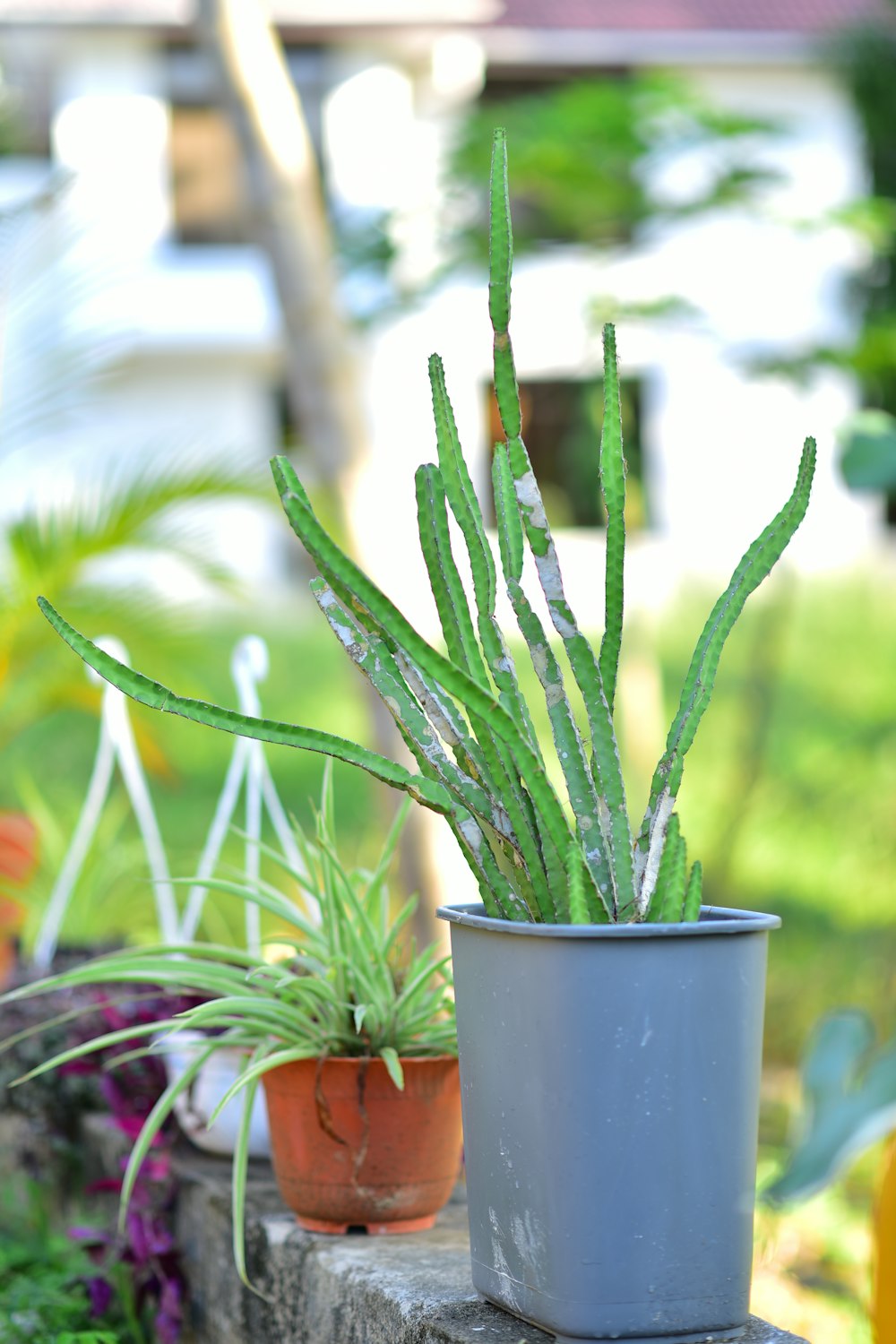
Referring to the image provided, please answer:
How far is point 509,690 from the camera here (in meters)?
1.42

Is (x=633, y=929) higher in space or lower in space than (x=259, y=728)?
lower

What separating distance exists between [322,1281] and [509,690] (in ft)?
2.10

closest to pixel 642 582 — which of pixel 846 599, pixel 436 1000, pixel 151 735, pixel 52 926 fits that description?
pixel 846 599

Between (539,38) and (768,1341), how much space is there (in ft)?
45.6

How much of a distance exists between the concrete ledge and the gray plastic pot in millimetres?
82

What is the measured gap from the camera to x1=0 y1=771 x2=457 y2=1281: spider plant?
1.61 m

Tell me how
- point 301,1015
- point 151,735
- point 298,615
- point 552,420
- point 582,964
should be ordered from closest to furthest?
1. point 582,964
2. point 301,1015
3. point 151,735
4. point 298,615
5. point 552,420

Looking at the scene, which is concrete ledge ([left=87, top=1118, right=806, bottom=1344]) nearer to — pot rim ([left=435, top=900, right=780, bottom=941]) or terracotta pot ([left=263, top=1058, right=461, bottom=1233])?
terracotta pot ([left=263, top=1058, right=461, bottom=1233])

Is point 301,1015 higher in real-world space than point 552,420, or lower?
lower

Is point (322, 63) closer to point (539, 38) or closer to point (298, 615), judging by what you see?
point (539, 38)

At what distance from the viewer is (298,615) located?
12.0 metres

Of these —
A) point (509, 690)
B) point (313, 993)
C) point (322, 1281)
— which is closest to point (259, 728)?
point (509, 690)

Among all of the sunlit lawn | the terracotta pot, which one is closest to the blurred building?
the sunlit lawn

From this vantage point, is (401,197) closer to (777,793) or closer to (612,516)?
(777,793)
